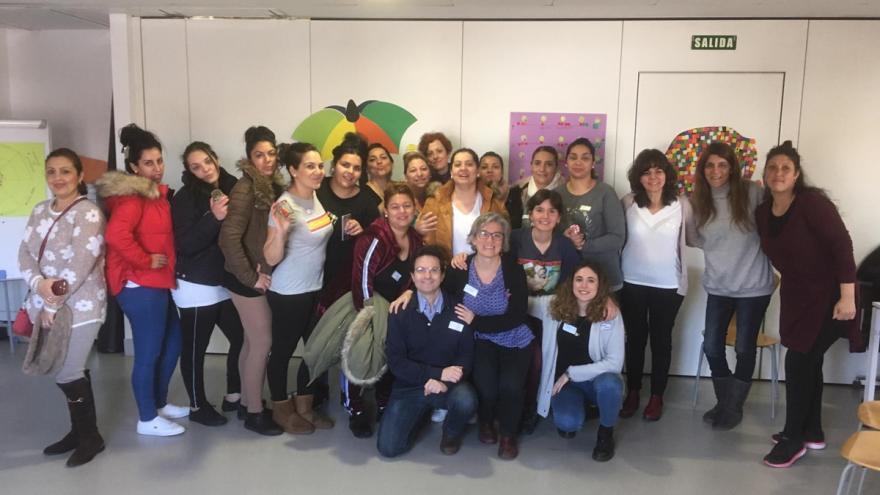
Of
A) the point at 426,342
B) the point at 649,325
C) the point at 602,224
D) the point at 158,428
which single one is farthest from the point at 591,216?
the point at 158,428

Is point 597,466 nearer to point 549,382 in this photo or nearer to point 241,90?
point 549,382

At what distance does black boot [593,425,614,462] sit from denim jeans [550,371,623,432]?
0.03 m

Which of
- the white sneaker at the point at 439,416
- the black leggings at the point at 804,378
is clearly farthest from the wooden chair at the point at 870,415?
the white sneaker at the point at 439,416

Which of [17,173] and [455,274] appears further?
[17,173]

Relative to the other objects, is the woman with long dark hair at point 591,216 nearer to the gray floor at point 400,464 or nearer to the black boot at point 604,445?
the black boot at point 604,445

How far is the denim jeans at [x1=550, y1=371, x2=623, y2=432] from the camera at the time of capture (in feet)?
9.97

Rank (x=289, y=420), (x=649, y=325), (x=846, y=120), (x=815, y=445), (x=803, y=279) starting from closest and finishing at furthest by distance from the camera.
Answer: (x=803, y=279), (x=815, y=445), (x=289, y=420), (x=649, y=325), (x=846, y=120)

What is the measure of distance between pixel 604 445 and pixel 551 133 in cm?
217

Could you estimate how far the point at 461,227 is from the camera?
11.1 ft

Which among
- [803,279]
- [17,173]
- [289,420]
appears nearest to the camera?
[803,279]

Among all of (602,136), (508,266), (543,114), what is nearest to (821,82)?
(602,136)

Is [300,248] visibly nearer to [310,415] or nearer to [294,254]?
[294,254]

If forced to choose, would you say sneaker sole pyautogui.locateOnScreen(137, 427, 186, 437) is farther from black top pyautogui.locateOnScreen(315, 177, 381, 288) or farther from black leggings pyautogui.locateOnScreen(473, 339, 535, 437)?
black leggings pyautogui.locateOnScreen(473, 339, 535, 437)

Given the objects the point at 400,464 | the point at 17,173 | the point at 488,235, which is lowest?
the point at 400,464
